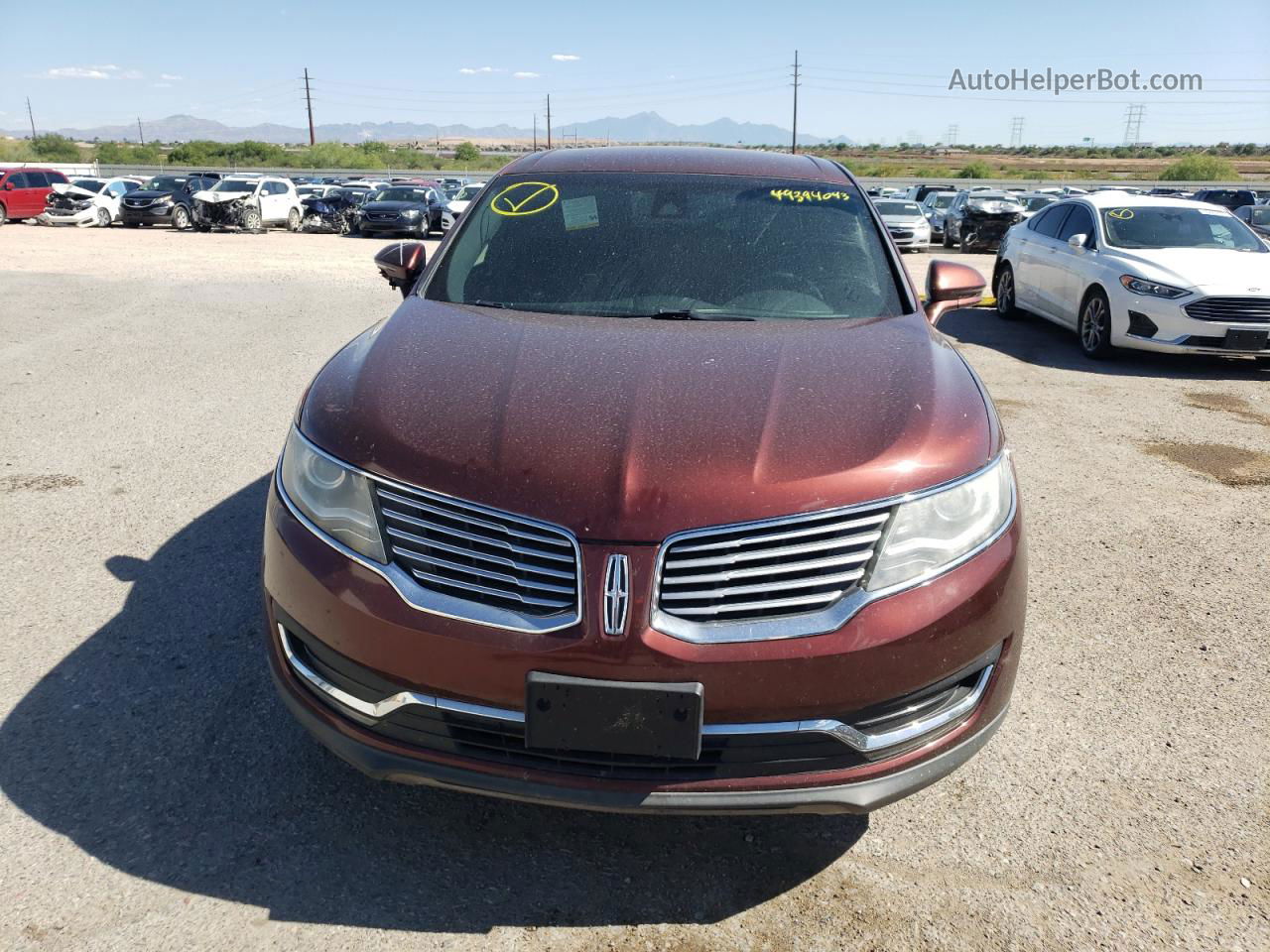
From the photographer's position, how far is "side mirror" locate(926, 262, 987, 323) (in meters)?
3.85

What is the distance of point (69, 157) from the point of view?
261 ft

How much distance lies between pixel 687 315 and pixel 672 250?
0.39m

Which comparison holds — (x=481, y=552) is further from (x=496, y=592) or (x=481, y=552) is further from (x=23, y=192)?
(x=23, y=192)

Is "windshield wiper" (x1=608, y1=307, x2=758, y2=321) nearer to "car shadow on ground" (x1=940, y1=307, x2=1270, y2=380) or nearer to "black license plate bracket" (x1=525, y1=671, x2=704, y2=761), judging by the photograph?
"black license plate bracket" (x1=525, y1=671, x2=704, y2=761)

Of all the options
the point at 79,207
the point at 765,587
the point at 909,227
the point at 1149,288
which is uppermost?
the point at 765,587

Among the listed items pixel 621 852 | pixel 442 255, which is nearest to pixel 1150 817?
pixel 621 852

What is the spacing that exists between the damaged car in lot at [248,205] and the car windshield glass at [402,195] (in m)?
3.05

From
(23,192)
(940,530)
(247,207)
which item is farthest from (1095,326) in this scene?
(23,192)

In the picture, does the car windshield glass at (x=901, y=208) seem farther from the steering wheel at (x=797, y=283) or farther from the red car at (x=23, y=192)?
the steering wheel at (x=797, y=283)

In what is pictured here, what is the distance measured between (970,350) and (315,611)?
28.8 feet

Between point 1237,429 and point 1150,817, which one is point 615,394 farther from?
point 1237,429

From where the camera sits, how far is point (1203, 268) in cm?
888

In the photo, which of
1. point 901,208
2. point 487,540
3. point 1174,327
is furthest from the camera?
point 901,208

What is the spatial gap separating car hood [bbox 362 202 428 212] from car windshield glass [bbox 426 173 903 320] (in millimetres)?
22839
